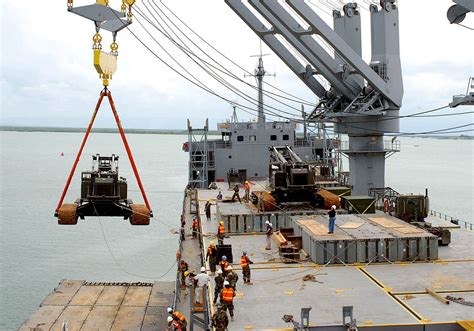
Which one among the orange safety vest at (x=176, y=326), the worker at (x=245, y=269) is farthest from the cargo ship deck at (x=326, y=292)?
the orange safety vest at (x=176, y=326)

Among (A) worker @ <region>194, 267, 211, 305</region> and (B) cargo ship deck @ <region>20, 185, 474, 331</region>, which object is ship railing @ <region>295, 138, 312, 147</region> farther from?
(A) worker @ <region>194, 267, 211, 305</region>

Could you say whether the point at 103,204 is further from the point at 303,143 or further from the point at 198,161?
the point at 303,143

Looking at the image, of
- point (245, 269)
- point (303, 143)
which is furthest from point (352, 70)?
point (245, 269)

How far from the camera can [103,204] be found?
48.2 ft

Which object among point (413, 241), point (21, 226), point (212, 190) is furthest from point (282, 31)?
point (21, 226)

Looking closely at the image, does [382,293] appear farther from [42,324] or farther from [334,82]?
[334,82]

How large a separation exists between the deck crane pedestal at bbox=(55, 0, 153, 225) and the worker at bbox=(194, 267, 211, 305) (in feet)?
7.13

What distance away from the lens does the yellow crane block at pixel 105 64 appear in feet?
41.1

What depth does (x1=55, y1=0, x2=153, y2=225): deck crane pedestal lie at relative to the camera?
1306 cm

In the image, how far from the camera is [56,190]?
224ft

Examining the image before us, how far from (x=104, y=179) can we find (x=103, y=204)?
0.72 meters

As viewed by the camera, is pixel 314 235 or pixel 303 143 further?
pixel 303 143

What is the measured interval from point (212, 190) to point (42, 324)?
16051 mm

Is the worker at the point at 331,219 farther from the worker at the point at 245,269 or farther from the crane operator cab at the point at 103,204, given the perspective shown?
the crane operator cab at the point at 103,204
